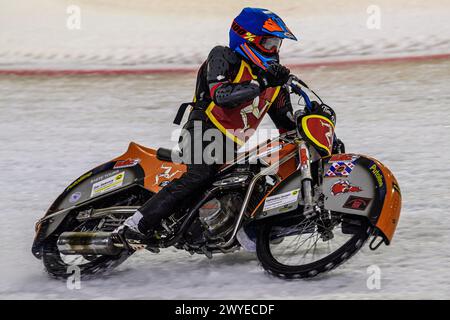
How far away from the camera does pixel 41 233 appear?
6.65 meters

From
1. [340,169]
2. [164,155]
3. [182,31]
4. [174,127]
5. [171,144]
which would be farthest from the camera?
[182,31]

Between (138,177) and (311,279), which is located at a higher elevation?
(138,177)

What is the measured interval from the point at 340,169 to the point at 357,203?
0.27 m

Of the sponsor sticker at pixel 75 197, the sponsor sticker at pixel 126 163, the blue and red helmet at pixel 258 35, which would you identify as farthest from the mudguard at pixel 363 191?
the sponsor sticker at pixel 75 197

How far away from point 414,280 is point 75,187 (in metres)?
2.54

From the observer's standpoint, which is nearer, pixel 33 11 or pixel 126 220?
pixel 126 220

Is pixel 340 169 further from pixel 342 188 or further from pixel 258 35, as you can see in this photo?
pixel 258 35

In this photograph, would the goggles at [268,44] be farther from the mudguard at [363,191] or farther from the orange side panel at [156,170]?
the orange side panel at [156,170]

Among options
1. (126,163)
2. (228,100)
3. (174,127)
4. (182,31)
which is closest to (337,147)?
(228,100)

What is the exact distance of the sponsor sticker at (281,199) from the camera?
5.89 m

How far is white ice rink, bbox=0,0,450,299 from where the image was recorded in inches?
241

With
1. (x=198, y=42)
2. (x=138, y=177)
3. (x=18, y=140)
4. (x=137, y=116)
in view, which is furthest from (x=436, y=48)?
(x=138, y=177)

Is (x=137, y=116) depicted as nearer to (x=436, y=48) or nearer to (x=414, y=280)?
(x=436, y=48)

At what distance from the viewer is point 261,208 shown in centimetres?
601
